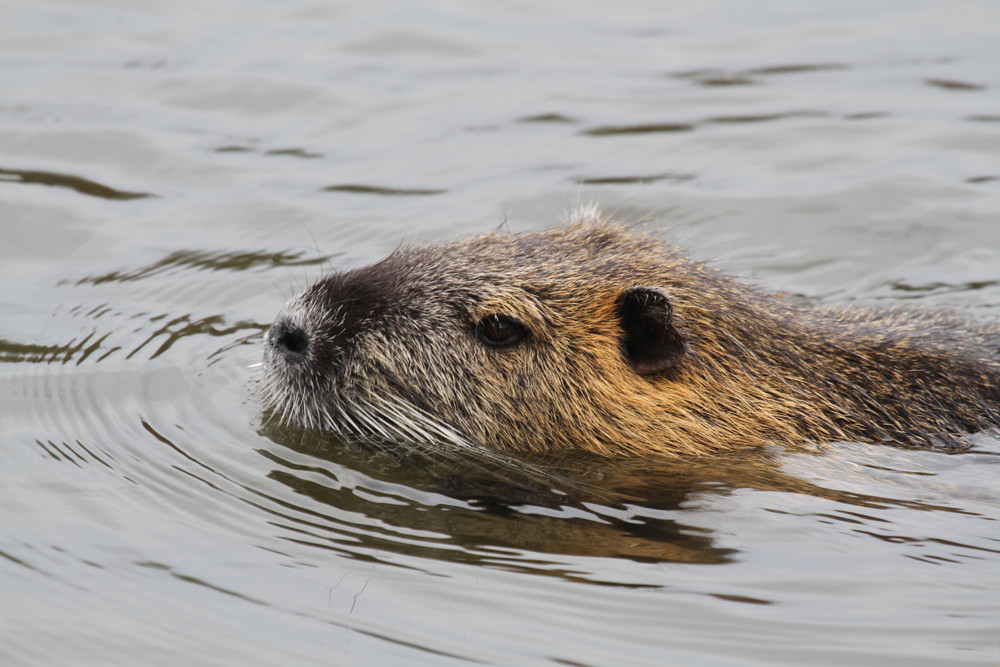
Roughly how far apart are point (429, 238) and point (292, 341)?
2.61 meters

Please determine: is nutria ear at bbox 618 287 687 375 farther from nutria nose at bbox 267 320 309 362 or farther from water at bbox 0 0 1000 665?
nutria nose at bbox 267 320 309 362

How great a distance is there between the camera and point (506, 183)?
846 cm

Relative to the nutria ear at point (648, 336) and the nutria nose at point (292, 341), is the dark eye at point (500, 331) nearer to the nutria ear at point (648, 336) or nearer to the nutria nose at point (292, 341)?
the nutria ear at point (648, 336)

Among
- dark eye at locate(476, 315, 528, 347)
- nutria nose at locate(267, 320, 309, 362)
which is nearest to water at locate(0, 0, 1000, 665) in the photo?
nutria nose at locate(267, 320, 309, 362)

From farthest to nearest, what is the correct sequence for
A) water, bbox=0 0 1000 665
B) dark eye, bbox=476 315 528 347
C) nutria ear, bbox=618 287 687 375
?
dark eye, bbox=476 315 528 347, nutria ear, bbox=618 287 687 375, water, bbox=0 0 1000 665

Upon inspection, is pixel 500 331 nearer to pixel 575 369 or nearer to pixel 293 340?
pixel 575 369

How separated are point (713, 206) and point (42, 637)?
540 cm

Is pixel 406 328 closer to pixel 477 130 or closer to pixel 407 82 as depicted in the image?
pixel 477 130

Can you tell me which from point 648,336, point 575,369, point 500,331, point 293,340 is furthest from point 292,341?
point 648,336

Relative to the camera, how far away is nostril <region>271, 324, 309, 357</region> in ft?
17.2

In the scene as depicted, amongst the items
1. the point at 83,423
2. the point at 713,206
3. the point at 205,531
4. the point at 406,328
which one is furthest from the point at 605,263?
the point at 713,206

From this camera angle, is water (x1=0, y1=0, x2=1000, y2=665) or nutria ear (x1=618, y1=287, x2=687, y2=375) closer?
water (x1=0, y1=0, x2=1000, y2=665)

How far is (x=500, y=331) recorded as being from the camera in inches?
206

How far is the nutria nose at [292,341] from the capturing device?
5.23m
